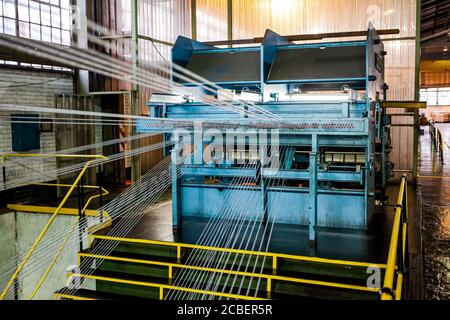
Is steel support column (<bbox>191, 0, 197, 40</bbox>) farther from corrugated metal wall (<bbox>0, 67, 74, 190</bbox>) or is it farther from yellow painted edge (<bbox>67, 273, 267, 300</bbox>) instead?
yellow painted edge (<bbox>67, 273, 267, 300</bbox>)

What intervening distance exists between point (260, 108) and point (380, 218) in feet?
9.30

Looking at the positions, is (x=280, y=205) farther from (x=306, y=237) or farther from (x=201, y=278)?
(x=201, y=278)

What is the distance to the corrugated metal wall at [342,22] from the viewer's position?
11.9 metres

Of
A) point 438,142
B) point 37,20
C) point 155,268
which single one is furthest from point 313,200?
point 438,142

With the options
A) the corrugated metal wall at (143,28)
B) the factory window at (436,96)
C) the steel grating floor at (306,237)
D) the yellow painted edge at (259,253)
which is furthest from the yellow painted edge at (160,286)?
the factory window at (436,96)

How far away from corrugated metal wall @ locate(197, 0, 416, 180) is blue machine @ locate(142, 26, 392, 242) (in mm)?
3884

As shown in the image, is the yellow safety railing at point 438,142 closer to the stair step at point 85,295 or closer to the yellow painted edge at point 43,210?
the yellow painted edge at point 43,210

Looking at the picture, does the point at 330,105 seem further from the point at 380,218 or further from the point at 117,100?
the point at 117,100

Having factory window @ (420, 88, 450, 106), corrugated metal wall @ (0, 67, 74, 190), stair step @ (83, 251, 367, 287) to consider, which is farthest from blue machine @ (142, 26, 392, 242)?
factory window @ (420, 88, 450, 106)

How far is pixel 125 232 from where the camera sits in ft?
23.0

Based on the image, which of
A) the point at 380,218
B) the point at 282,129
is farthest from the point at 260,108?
the point at 380,218

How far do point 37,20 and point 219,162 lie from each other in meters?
6.01

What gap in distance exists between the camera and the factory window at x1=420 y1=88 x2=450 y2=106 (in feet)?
136

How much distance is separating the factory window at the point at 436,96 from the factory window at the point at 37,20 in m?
38.0
